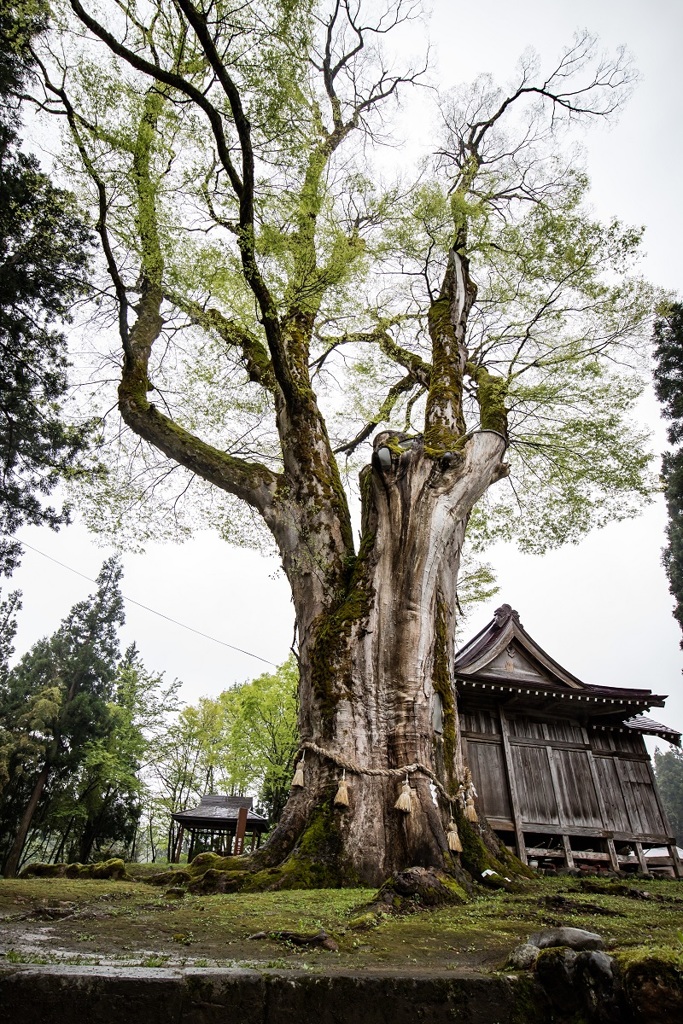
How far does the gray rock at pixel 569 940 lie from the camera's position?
1.98m

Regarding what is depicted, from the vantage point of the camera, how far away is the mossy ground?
192 cm

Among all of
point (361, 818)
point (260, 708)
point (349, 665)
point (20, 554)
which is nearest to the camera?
point (361, 818)

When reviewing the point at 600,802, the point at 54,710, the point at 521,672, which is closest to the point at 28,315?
the point at 521,672

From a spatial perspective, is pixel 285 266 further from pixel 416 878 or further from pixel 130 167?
pixel 416 878

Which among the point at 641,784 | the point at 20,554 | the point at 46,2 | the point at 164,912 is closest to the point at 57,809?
the point at 20,554

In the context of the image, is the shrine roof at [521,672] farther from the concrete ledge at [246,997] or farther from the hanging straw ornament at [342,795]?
the concrete ledge at [246,997]

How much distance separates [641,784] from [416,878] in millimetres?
10346

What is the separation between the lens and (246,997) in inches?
57.7

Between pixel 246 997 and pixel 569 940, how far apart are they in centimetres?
125

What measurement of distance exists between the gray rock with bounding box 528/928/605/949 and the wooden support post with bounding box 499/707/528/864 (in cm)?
872

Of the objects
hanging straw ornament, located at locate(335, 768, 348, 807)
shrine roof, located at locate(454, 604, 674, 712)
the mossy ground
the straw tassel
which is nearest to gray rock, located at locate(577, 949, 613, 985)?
the mossy ground

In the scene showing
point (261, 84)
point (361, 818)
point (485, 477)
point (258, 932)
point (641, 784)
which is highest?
point (261, 84)

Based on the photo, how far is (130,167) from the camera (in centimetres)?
692

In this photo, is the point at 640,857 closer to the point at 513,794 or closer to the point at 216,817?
the point at 513,794
